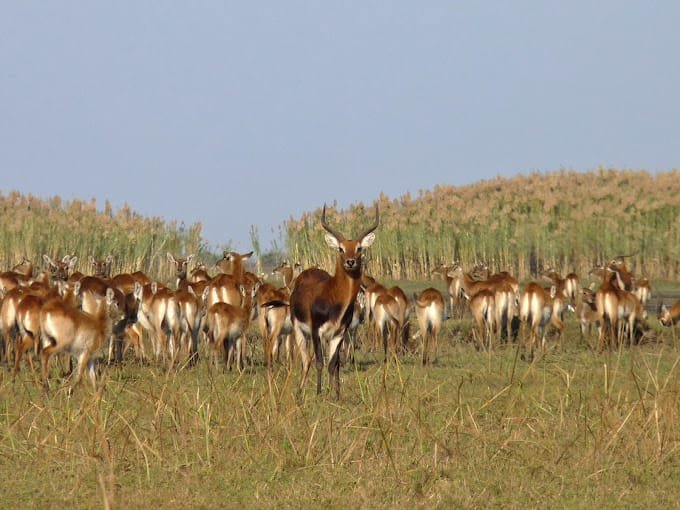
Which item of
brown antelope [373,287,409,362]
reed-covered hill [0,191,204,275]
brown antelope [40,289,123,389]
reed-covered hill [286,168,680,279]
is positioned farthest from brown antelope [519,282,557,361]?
reed-covered hill [0,191,204,275]

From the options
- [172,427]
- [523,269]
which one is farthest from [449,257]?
[172,427]

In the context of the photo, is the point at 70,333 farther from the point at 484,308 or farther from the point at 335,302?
the point at 484,308

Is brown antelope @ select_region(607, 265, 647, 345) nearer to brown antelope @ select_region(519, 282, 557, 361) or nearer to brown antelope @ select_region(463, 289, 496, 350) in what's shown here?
brown antelope @ select_region(519, 282, 557, 361)

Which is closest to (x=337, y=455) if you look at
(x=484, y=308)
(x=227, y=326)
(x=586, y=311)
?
(x=227, y=326)

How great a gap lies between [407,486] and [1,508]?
9.55 feet

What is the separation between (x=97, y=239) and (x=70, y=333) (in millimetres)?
19803

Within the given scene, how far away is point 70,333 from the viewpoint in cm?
1281

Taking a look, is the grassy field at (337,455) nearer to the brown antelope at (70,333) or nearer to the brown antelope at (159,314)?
the brown antelope at (70,333)

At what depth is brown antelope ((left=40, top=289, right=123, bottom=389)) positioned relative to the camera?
12.8 m

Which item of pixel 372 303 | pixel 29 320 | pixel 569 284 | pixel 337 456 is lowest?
pixel 337 456

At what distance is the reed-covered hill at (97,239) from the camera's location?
31.0 metres

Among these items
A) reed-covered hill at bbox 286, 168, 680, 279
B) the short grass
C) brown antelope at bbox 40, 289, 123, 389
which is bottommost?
the short grass

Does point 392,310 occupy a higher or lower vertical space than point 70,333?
higher

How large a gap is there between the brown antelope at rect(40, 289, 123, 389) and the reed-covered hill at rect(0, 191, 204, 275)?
1858 cm
